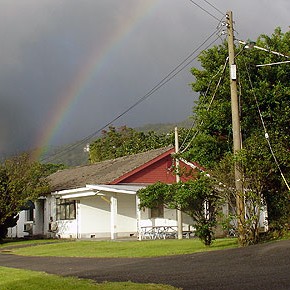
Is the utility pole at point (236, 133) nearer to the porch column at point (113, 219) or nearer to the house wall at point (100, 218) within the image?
the porch column at point (113, 219)

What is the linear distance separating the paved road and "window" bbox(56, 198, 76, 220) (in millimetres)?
15382

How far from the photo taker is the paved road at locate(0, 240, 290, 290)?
9555 mm

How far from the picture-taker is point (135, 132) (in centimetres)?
7075

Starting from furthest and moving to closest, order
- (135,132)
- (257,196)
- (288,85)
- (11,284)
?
(135,132)
(288,85)
(257,196)
(11,284)

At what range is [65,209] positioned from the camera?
33.3 meters

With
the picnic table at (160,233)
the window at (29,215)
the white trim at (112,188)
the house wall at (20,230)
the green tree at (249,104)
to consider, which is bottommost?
the picnic table at (160,233)

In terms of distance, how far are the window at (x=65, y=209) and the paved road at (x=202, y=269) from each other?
1538 cm

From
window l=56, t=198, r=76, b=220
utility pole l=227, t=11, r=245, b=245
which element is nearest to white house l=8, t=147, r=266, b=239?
window l=56, t=198, r=76, b=220

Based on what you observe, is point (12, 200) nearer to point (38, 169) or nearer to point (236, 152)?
point (38, 169)

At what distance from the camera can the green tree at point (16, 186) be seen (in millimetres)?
29906

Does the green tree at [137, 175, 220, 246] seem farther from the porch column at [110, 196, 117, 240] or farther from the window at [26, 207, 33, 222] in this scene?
the window at [26, 207, 33, 222]

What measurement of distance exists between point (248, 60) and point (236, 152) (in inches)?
349

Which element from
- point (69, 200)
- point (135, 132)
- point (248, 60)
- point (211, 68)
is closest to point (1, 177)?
point (69, 200)

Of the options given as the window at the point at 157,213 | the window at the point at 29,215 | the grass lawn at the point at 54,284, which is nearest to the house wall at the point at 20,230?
the window at the point at 29,215
